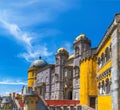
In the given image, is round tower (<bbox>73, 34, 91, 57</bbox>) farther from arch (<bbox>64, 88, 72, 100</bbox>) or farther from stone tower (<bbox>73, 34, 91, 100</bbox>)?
arch (<bbox>64, 88, 72, 100</bbox>)

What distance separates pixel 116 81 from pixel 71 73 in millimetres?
39850

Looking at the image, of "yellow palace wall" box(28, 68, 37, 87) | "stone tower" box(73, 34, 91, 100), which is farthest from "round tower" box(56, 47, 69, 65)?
"yellow palace wall" box(28, 68, 37, 87)

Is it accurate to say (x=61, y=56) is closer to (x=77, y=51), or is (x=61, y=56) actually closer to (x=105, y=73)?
(x=77, y=51)

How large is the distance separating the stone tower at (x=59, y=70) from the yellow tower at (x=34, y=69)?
17.2 meters

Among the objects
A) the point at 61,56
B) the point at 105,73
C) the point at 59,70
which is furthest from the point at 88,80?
the point at 61,56

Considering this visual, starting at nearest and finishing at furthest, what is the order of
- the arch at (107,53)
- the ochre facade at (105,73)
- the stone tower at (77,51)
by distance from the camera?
the ochre facade at (105,73)
the arch at (107,53)
the stone tower at (77,51)

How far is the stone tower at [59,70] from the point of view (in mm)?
61438

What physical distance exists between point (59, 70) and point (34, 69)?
19.8 m

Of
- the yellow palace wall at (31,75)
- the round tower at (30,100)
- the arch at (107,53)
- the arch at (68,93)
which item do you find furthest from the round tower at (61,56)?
the arch at (107,53)

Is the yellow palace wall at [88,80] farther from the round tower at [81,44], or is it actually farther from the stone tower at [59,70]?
the stone tower at [59,70]

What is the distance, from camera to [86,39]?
2227 inches

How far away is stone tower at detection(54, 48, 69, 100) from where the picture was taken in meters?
61.4

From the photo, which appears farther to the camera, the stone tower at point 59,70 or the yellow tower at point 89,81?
the stone tower at point 59,70

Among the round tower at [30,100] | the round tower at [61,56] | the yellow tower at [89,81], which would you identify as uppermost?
the round tower at [61,56]
